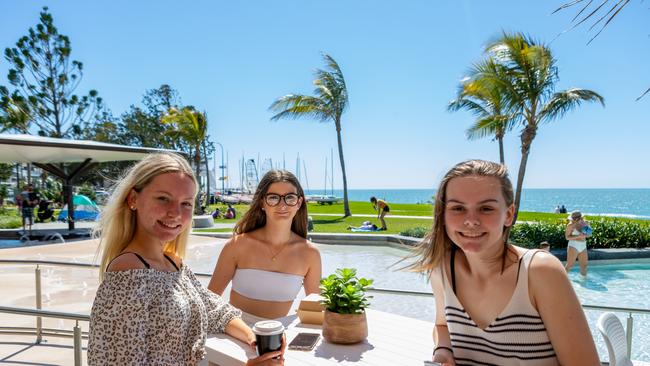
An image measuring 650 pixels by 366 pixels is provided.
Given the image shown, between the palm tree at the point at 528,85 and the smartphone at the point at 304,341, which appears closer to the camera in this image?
the smartphone at the point at 304,341

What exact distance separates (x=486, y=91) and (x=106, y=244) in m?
13.4

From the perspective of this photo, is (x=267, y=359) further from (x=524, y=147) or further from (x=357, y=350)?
(x=524, y=147)

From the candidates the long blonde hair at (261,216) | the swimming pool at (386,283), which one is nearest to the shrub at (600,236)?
the swimming pool at (386,283)

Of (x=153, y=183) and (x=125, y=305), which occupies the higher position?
(x=153, y=183)

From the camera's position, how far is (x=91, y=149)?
1130cm

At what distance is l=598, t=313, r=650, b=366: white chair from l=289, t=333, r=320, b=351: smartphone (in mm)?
1313

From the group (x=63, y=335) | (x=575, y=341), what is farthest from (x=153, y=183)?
(x=63, y=335)

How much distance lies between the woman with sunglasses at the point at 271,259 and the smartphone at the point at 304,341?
828 mm

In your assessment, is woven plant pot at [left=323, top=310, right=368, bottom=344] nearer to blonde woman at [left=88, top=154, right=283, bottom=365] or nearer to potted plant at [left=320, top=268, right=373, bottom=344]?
potted plant at [left=320, top=268, right=373, bottom=344]

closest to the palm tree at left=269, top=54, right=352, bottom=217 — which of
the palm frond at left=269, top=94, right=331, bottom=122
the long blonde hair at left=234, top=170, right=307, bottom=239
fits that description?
the palm frond at left=269, top=94, right=331, bottom=122

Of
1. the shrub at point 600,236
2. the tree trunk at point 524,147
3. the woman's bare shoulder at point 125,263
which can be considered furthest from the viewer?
the tree trunk at point 524,147

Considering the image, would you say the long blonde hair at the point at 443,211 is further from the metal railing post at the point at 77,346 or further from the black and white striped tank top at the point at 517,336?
the metal railing post at the point at 77,346

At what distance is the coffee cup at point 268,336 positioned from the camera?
1505 millimetres

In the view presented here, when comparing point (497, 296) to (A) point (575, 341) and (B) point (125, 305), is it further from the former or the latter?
(B) point (125, 305)
